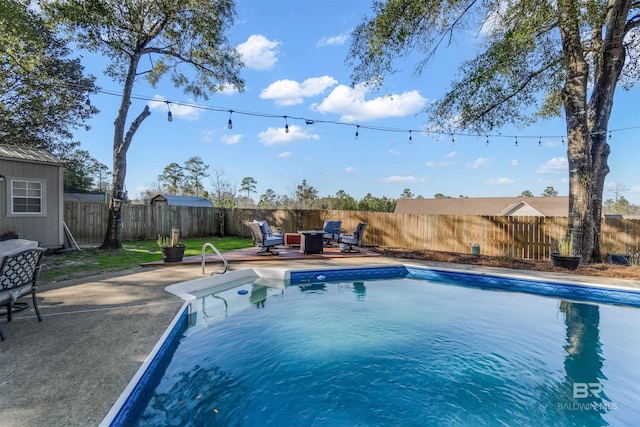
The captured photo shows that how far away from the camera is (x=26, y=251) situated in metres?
3.08

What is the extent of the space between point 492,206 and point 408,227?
2265 cm

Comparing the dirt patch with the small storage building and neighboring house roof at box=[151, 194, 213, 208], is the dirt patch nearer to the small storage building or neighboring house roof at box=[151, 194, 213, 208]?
the small storage building

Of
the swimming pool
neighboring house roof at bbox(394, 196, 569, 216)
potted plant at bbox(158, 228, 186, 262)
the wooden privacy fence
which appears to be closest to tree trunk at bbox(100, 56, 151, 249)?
the wooden privacy fence

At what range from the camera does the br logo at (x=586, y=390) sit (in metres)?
2.81

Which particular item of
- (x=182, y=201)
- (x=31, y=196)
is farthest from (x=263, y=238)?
(x=182, y=201)

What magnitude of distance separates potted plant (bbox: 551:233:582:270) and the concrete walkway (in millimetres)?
7979

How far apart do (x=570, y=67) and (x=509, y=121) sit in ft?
7.57

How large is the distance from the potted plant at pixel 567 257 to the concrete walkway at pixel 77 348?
7979mm

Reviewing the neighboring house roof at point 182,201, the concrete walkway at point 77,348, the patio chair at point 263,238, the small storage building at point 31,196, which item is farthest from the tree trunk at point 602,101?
the neighboring house roof at point 182,201

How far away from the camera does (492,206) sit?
29.4 meters

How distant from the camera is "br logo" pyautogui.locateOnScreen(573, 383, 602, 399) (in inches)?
111

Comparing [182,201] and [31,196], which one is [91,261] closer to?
[31,196]

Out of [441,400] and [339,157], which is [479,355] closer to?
[441,400]

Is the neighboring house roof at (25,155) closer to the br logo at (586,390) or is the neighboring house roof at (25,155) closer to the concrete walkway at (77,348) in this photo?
the concrete walkway at (77,348)
